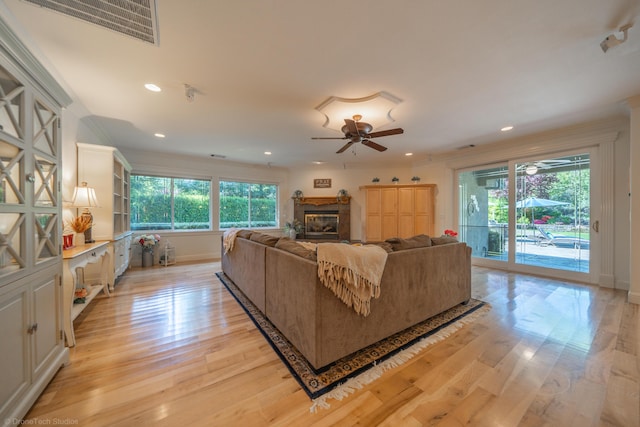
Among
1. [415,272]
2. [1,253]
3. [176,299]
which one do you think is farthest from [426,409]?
[176,299]

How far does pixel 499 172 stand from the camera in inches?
184

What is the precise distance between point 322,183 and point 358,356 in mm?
5271

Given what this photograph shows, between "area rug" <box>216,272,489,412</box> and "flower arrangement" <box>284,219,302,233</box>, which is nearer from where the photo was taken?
"area rug" <box>216,272,489,412</box>

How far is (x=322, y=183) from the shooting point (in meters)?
6.66

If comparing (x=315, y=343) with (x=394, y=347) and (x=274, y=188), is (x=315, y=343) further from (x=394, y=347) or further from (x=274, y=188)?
(x=274, y=188)

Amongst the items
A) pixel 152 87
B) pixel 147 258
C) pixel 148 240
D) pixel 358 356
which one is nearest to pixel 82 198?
pixel 152 87

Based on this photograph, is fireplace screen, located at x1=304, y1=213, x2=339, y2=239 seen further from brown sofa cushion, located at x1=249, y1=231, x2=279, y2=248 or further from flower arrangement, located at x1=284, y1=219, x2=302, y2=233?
brown sofa cushion, located at x1=249, y1=231, x2=279, y2=248

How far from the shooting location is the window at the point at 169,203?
5.11 meters

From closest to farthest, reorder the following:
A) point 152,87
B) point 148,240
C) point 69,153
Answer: point 152,87 < point 69,153 < point 148,240

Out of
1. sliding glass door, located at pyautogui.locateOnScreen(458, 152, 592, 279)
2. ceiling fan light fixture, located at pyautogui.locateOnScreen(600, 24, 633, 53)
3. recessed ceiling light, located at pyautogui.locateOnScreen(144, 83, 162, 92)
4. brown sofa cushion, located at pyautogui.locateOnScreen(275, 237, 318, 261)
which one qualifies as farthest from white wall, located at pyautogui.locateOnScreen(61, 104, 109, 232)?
sliding glass door, located at pyautogui.locateOnScreen(458, 152, 592, 279)

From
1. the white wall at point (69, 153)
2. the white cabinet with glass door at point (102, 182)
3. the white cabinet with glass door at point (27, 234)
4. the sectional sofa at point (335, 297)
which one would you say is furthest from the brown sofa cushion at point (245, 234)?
the white wall at point (69, 153)

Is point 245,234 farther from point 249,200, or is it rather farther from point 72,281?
point 249,200

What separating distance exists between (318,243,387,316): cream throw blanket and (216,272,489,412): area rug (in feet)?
1.25

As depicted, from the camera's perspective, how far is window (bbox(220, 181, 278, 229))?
6.10 metres
